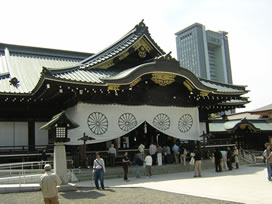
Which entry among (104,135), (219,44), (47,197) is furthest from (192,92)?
(219,44)

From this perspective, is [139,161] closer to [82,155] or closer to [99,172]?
[82,155]

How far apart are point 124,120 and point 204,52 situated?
10452 cm

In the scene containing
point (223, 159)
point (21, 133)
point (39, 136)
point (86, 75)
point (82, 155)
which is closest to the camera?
point (82, 155)

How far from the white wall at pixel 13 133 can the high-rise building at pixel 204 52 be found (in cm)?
10099

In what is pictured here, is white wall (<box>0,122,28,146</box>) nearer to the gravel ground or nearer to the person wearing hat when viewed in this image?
the gravel ground

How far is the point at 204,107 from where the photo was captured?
24703mm

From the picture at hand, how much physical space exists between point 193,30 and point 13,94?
10963 centimetres

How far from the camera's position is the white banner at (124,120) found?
17469 mm

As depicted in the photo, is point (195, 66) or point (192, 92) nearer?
point (192, 92)

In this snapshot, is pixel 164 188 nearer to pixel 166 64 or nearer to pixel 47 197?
pixel 47 197

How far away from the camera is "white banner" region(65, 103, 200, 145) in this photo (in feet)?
57.3

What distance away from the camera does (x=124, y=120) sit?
61.7 feet

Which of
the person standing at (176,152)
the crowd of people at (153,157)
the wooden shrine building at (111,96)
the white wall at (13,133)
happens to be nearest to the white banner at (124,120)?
the wooden shrine building at (111,96)

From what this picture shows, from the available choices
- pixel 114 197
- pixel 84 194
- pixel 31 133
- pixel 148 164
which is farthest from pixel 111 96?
pixel 114 197
